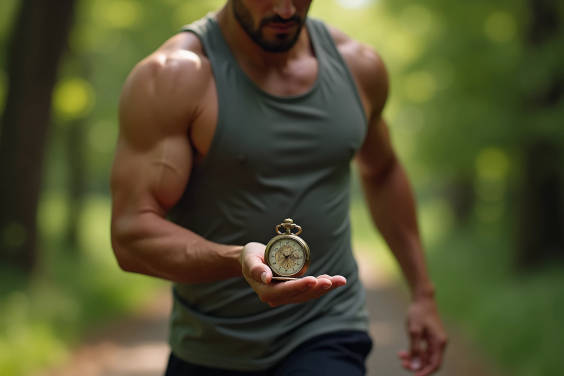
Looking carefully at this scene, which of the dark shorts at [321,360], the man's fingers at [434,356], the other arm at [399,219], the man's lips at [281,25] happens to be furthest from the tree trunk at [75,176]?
the man's lips at [281,25]

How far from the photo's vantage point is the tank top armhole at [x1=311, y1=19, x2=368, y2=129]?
3166 mm

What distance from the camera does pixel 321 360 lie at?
9.41 ft

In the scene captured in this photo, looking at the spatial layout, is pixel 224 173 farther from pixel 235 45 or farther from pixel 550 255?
pixel 550 255

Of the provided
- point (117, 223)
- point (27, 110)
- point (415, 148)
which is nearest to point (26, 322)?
point (27, 110)

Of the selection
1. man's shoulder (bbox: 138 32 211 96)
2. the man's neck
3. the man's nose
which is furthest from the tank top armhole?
man's shoulder (bbox: 138 32 211 96)

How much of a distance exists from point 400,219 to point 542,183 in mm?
7503

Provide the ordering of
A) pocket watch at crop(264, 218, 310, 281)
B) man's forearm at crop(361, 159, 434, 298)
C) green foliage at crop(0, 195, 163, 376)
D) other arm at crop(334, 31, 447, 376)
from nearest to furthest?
1. pocket watch at crop(264, 218, 310, 281)
2. other arm at crop(334, 31, 447, 376)
3. man's forearm at crop(361, 159, 434, 298)
4. green foliage at crop(0, 195, 163, 376)

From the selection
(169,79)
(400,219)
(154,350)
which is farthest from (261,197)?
(154,350)

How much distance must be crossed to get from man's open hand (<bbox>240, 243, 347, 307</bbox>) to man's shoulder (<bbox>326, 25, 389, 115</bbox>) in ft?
3.95

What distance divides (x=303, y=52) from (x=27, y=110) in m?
6.77

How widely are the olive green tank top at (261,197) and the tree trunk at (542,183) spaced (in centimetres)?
693

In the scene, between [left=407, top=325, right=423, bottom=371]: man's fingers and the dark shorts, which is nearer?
the dark shorts

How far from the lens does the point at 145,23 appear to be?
1472 centimetres

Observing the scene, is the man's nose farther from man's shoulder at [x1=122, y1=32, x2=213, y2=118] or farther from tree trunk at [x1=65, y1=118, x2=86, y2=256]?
tree trunk at [x1=65, y1=118, x2=86, y2=256]
